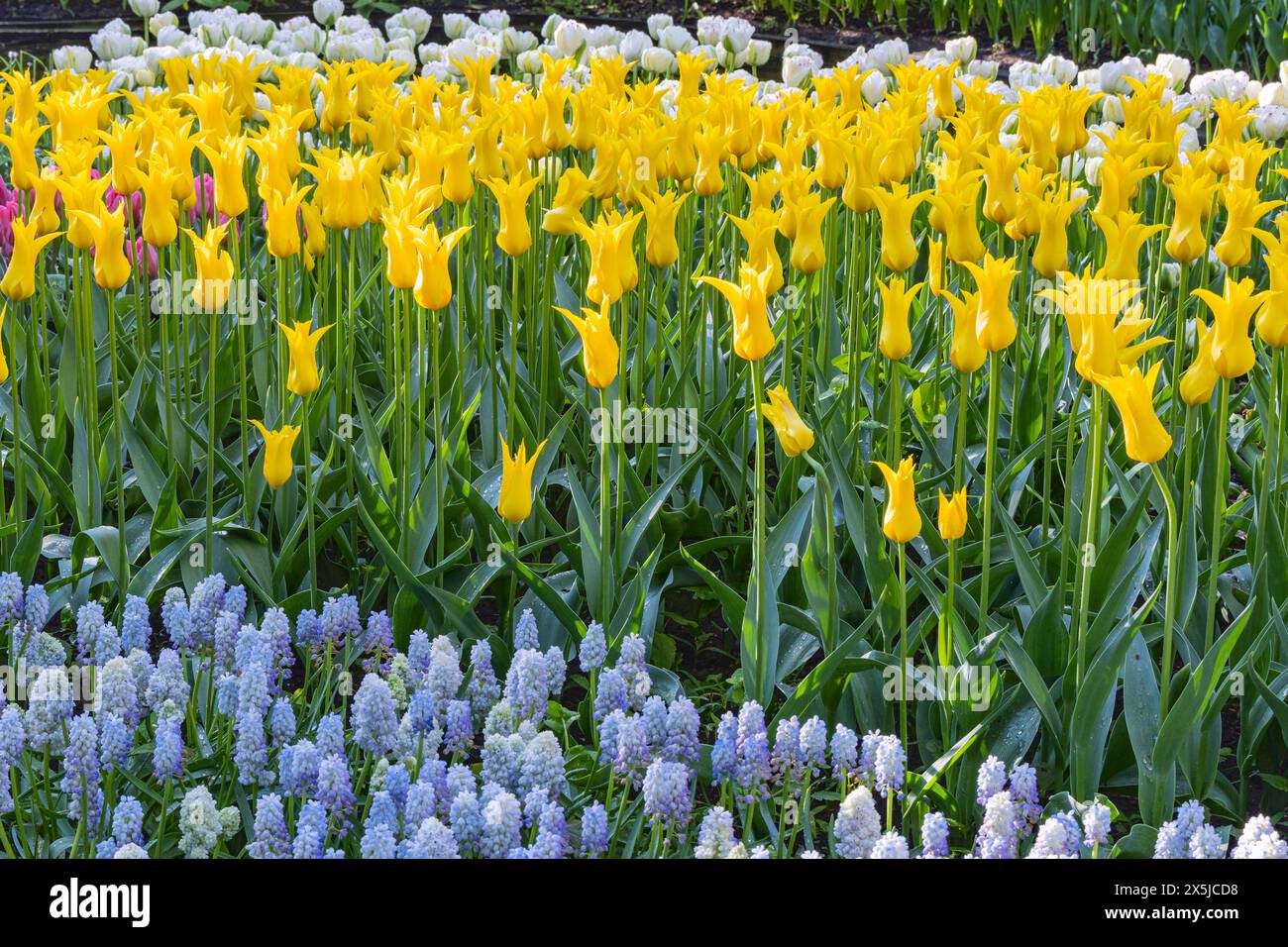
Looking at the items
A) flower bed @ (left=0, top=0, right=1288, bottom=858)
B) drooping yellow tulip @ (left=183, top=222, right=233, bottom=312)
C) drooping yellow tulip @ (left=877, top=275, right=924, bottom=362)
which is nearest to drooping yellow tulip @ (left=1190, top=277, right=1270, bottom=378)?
flower bed @ (left=0, top=0, right=1288, bottom=858)

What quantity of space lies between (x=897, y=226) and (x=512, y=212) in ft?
2.55

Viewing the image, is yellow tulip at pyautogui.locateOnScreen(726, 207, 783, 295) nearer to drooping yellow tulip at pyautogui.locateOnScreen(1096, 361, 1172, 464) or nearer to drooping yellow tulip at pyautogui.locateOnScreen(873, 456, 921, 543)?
drooping yellow tulip at pyautogui.locateOnScreen(873, 456, 921, 543)

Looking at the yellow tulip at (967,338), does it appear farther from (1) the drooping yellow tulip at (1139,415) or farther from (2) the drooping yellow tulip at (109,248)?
(2) the drooping yellow tulip at (109,248)

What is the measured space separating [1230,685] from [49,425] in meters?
2.52

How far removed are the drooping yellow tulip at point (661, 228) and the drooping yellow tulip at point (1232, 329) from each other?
3.84 feet

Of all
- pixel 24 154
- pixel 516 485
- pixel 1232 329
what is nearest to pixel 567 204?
pixel 516 485

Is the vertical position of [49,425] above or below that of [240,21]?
below

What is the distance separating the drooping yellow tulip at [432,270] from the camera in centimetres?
282

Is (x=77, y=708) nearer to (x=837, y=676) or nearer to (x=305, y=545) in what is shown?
(x=305, y=545)

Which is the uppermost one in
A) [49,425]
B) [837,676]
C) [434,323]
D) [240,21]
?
[240,21]

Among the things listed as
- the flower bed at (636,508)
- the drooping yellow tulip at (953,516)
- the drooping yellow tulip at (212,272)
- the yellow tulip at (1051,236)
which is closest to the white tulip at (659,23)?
the flower bed at (636,508)

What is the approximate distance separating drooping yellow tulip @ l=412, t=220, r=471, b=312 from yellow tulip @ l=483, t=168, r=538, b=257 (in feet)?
1.12
